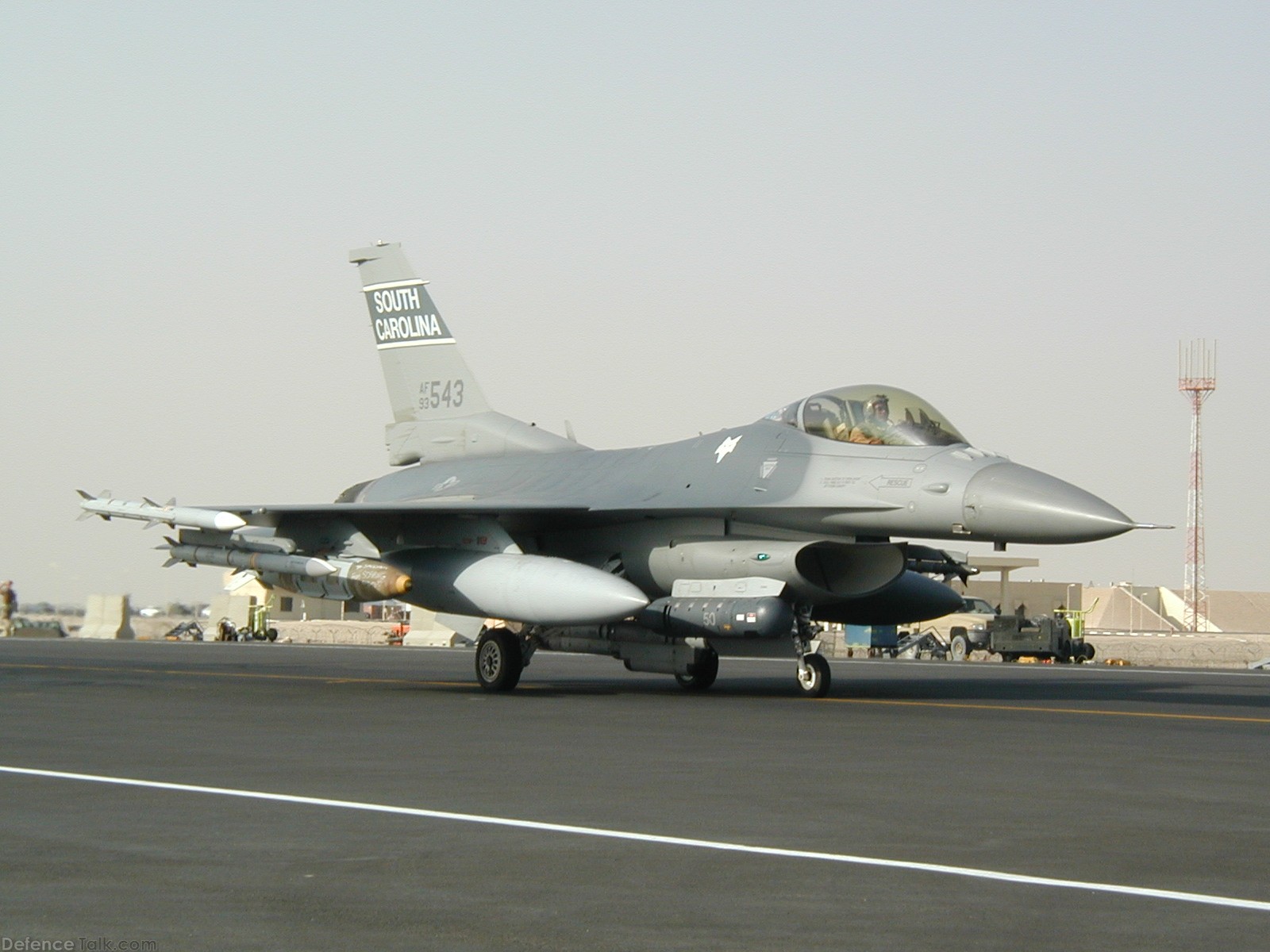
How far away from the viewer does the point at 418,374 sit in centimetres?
2233

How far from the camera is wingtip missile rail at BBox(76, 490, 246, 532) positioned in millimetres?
18062

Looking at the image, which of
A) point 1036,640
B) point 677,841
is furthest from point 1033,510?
point 1036,640

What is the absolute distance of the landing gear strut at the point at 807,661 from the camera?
16500 mm

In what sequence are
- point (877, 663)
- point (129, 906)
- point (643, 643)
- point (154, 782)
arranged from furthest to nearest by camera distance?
point (877, 663), point (643, 643), point (154, 782), point (129, 906)

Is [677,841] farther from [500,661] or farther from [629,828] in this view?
[500,661]

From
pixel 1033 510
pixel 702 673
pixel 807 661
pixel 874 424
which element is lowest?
pixel 702 673

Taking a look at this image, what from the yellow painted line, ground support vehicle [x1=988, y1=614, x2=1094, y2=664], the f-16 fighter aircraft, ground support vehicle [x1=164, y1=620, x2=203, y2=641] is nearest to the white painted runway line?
the f-16 fighter aircraft

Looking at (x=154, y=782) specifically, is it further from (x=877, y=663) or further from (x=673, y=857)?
(x=877, y=663)

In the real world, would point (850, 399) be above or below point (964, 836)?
above

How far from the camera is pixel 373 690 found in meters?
17.9

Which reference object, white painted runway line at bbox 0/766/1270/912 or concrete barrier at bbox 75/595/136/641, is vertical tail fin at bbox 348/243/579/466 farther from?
concrete barrier at bbox 75/595/136/641

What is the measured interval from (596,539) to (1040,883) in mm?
12679

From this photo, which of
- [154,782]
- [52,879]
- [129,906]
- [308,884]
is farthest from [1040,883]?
[154,782]

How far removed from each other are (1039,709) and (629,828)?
961cm
